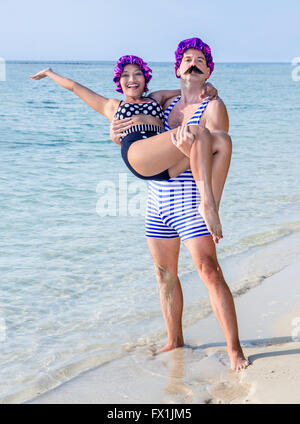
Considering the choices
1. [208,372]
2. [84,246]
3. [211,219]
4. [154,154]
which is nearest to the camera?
[211,219]

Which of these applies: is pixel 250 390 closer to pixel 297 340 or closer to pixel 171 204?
pixel 297 340

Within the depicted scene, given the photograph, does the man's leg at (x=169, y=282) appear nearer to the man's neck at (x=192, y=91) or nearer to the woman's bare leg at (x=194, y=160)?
the woman's bare leg at (x=194, y=160)

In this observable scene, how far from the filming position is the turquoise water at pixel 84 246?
4.22 metres

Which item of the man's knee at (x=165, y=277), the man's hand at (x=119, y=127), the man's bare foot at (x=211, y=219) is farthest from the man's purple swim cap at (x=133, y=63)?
the man's knee at (x=165, y=277)

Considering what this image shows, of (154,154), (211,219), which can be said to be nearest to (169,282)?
(211,219)

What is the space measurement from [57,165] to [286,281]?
27.0ft

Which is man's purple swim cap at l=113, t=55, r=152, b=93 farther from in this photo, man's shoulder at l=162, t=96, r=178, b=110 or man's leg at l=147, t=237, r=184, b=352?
man's leg at l=147, t=237, r=184, b=352

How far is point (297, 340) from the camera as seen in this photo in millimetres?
3805

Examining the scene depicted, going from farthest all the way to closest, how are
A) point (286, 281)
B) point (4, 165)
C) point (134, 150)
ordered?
point (4, 165)
point (286, 281)
point (134, 150)

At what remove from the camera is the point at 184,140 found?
307 centimetres

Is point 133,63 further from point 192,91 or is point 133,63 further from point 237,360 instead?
point 237,360

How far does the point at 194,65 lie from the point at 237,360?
1.81 meters

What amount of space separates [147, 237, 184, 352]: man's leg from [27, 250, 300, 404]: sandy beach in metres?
0.12

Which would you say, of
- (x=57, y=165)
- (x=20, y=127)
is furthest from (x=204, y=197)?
(x=20, y=127)
